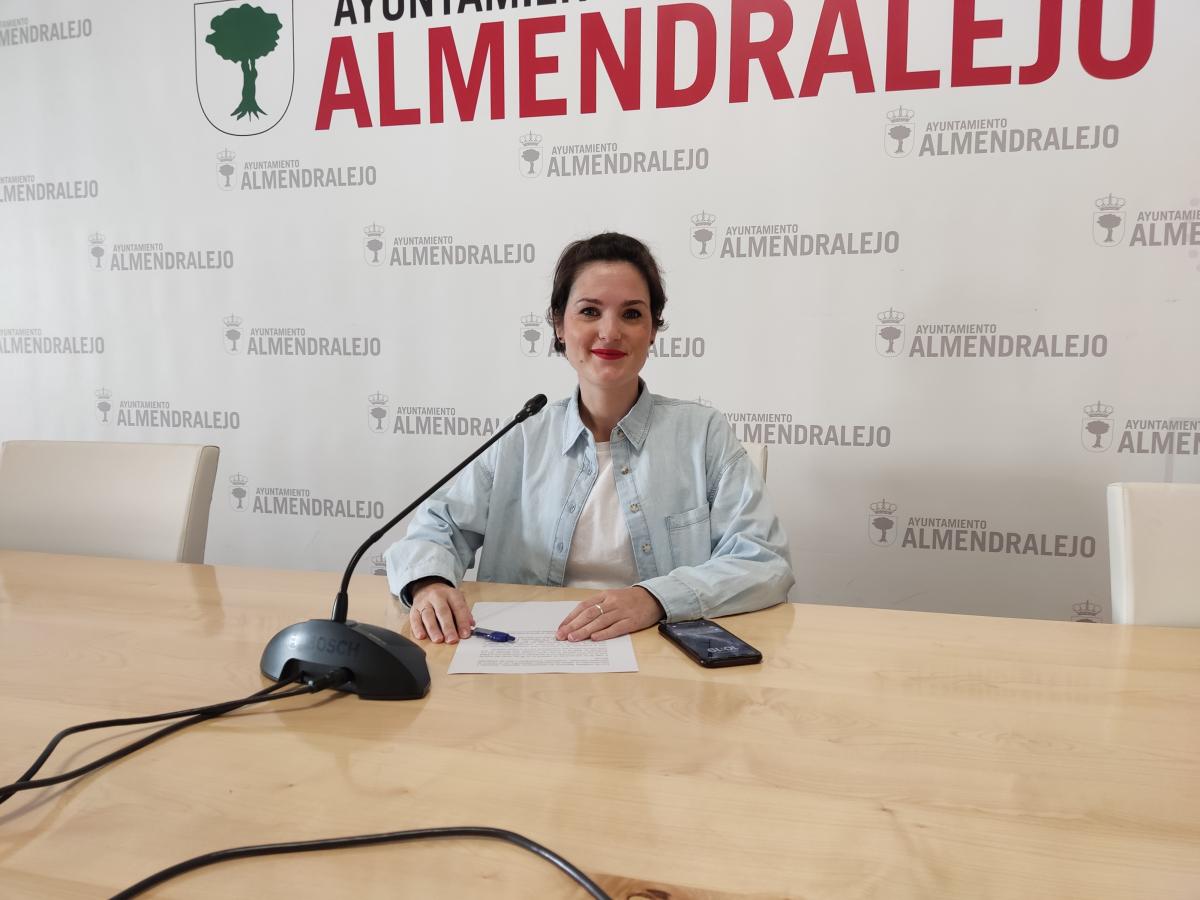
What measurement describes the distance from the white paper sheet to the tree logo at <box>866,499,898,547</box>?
142 centimetres

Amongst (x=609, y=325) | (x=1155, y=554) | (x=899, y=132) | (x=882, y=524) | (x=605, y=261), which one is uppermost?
(x=899, y=132)

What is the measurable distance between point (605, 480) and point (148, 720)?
2.94 feet

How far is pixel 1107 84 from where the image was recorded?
6.74ft

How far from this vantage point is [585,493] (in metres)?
1.52

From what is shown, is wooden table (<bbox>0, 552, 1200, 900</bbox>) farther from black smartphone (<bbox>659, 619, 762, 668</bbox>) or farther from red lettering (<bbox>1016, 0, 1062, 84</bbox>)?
red lettering (<bbox>1016, 0, 1062, 84</bbox>)

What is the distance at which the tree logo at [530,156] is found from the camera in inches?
96.7

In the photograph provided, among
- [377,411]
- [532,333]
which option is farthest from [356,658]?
[377,411]

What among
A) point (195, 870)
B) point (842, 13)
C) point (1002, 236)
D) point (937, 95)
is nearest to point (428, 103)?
point (842, 13)

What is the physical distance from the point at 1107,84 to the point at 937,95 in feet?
1.34

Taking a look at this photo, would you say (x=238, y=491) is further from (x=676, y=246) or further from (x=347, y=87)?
(x=676, y=246)

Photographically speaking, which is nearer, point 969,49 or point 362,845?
point 362,845

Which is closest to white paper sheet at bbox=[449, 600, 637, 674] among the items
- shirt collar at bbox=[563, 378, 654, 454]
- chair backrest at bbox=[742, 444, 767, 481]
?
shirt collar at bbox=[563, 378, 654, 454]

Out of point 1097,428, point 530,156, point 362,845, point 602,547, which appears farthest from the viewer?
point 530,156

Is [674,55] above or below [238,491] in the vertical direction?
above
